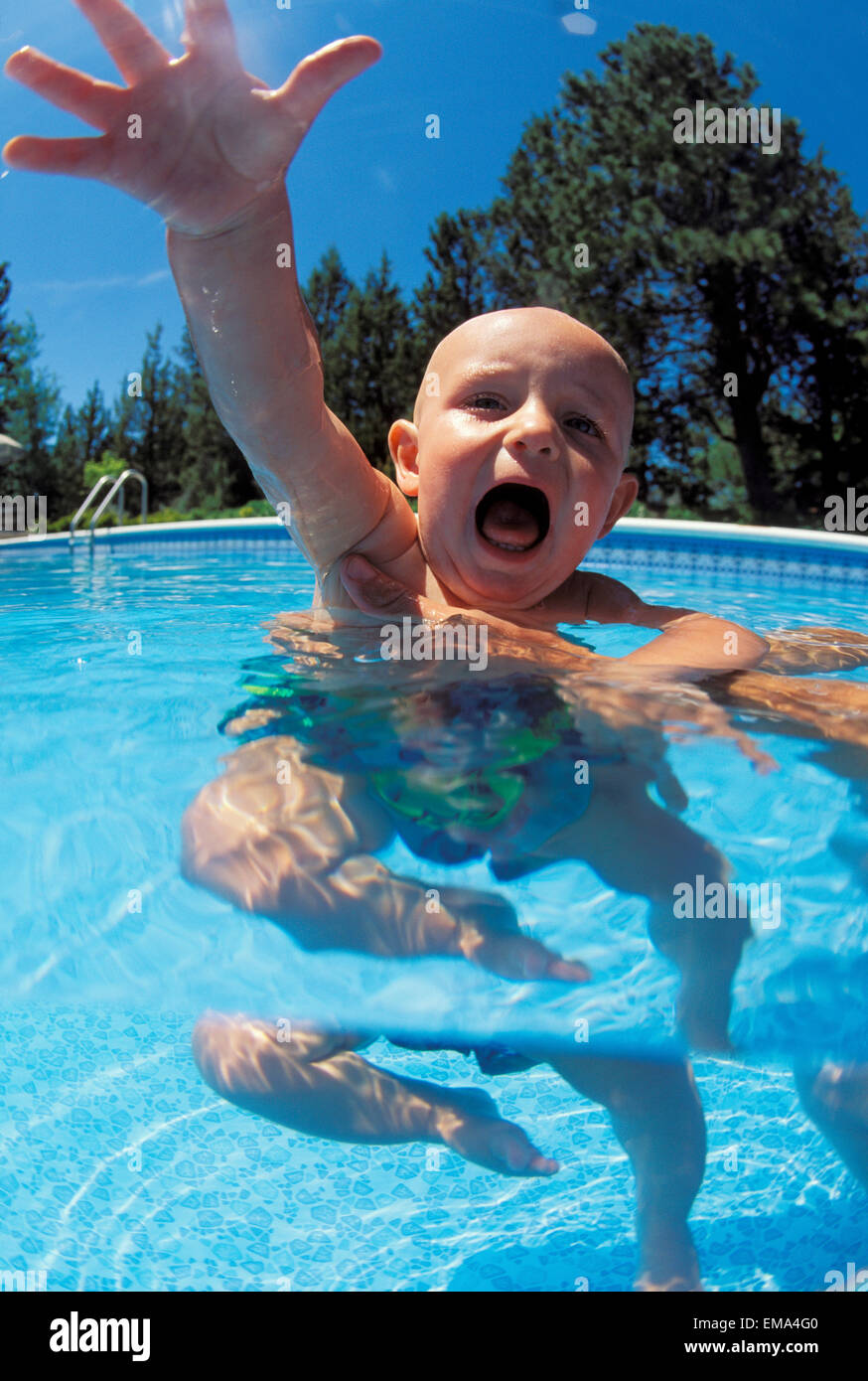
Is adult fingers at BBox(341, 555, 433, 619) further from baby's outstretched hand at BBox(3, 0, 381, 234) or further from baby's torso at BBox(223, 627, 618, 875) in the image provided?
baby's outstretched hand at BBox(3, 0, 381, 234)

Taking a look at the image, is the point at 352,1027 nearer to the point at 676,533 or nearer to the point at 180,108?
the point at 180,108

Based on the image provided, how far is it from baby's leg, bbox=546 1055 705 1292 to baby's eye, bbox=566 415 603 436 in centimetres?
130

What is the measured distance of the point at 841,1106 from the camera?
4.40ft

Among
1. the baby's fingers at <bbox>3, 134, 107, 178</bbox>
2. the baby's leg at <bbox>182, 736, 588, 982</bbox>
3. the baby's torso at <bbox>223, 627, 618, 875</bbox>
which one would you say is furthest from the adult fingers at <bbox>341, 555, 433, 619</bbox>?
the baby's fingers at <bbox>3, 134, 107, 178</bbox>

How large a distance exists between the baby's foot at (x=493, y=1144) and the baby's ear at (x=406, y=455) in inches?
54.5

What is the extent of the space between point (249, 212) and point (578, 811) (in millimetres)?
1061

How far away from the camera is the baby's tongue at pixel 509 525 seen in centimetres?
204

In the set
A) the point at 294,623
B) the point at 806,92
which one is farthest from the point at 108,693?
the point at 806,92

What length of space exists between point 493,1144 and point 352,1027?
13.7 inches

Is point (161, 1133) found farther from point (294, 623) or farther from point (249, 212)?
point (249, 212)

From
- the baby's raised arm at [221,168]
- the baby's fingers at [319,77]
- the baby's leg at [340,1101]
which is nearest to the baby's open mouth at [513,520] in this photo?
the baby's raised arm at [221,168]

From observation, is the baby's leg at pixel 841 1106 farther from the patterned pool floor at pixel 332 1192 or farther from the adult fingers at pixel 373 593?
the adult fingers at pixel 373 593

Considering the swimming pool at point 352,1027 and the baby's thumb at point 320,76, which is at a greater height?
the baby's thumb at point 320,76

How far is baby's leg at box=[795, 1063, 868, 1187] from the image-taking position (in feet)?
4.02
